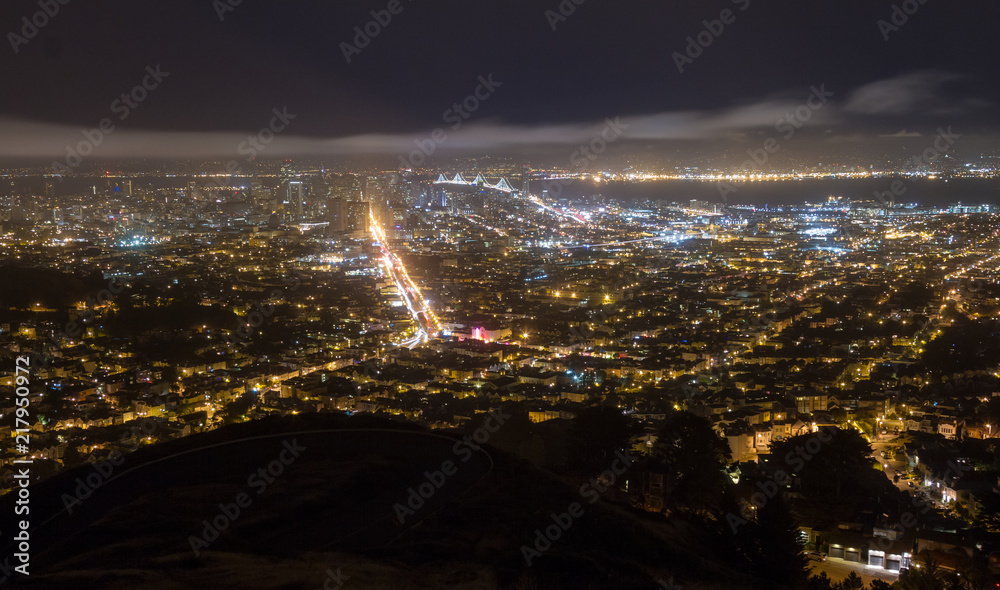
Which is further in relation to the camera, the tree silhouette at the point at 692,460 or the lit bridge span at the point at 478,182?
the lit bridge span at the point at 478,182

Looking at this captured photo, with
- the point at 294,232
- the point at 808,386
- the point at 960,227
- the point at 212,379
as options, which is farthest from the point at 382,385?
the point at 960,227

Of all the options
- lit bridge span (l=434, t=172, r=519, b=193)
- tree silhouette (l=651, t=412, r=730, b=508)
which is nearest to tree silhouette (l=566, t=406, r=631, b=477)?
tree silhouette (l=651, t=412, r=730, b=508)

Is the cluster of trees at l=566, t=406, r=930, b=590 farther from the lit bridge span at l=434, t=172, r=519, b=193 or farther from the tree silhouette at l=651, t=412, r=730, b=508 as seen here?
the lit bridge span at l=434, t=172, r=519, b=193

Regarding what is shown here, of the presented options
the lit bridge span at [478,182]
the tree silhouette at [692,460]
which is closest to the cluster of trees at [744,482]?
the tree silhouette at [692,460]

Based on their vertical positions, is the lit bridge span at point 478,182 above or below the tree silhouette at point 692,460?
above

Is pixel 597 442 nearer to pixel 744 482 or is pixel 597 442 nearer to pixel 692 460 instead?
pixel 692 460

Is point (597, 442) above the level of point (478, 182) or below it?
below

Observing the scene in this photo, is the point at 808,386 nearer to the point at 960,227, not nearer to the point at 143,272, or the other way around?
the point at 143,272

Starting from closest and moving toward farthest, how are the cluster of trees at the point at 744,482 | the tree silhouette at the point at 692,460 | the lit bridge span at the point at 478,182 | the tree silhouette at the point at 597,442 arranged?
1. the cluster of trees at the point at 744,482
2. the tree silhouette at the point at 692,460
3. the tree silhouette at the point at 597,442
4. the lit bridge span at the point at 478,182

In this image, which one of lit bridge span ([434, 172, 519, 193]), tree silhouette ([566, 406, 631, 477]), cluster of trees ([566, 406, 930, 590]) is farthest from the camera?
lit bridge span ([434, 172, 519, 193])

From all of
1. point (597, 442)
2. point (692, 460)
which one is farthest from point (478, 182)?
point (692, 460)

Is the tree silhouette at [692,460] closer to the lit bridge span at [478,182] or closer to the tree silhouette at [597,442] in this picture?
the tree silhouette at [597,442]

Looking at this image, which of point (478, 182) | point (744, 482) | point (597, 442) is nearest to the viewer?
point (597, 442)

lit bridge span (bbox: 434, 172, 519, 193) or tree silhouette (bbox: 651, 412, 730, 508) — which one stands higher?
lit bridge span (bbox: 434, 172, 519, 193)
